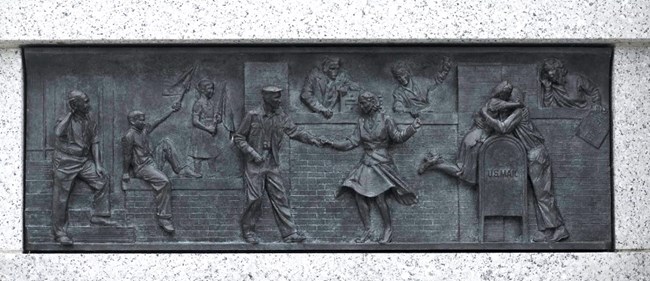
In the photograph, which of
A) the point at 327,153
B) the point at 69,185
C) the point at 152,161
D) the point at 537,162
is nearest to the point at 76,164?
the point at 69,185

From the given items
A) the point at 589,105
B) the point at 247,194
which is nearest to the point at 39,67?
the point at 247,194

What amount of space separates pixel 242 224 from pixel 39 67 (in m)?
1.65

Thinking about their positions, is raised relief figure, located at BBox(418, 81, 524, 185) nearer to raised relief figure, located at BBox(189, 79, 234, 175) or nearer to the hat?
the hat

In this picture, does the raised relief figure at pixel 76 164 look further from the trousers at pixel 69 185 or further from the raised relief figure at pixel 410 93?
the raised relief figure at pixel 410 93

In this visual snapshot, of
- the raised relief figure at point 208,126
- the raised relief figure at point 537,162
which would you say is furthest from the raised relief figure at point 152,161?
the raised relief figure at point 537,162

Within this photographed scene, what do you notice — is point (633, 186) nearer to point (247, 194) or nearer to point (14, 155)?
point (247, 194)

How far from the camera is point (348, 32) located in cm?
840

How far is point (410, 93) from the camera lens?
8.45 metres

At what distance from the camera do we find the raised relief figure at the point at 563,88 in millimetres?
8453

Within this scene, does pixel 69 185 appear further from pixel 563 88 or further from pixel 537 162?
pixel 563 88

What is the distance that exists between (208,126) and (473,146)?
1685 mm

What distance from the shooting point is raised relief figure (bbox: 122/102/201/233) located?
8430mm

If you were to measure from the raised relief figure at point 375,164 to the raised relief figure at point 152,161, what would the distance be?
3.28 feet

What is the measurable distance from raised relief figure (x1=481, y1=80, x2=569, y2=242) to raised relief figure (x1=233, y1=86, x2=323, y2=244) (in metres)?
1.19
